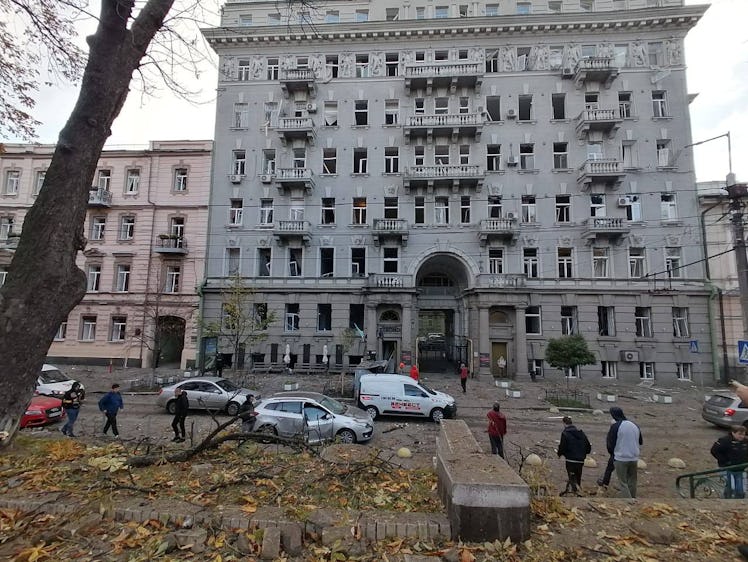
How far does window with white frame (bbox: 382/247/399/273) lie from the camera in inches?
1049

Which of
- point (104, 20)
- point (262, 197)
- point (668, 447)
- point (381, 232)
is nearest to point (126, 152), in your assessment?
point (262, 197)

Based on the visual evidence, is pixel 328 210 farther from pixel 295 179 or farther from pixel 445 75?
pixel 445 75

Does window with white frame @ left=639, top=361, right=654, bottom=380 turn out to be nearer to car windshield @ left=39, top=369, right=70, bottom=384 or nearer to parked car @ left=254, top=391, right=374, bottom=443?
parked car @ left=254, top=391, right=374, bottom=443

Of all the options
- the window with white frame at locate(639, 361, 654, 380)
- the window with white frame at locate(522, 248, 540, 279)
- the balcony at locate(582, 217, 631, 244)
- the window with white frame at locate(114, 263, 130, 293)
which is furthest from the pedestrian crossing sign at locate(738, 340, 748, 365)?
the window with white frame at locate(114, 263, 130, 293)

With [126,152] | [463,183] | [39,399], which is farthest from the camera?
[126,152]

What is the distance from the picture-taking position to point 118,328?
89.3ft

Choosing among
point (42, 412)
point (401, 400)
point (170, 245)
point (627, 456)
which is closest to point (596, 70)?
point (401, 400)

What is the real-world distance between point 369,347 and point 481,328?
26.2 ft

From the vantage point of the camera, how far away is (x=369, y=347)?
981 inches

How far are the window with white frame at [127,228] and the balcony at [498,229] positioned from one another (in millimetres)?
27050

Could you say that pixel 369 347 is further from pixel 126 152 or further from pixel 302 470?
pixel 126 152

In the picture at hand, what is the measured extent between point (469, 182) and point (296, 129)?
13.9m

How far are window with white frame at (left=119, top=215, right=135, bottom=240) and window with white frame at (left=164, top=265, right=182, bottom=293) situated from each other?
4.11m

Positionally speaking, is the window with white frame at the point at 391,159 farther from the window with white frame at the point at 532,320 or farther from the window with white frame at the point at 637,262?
the window with white frame at the point at 637,262
